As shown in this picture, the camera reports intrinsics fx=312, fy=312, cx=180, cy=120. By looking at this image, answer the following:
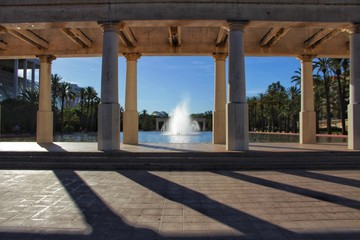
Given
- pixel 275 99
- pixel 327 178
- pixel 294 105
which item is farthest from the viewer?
pixel 275 99

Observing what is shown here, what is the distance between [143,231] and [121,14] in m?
10.6

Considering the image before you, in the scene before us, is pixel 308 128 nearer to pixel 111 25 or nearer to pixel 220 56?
pixel 220 56

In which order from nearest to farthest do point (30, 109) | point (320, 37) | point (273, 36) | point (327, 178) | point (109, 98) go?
point (327, 178) < point (109, 98) < point (273, 36) < point (320, 37) < point (30, 109)

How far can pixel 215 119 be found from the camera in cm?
1875

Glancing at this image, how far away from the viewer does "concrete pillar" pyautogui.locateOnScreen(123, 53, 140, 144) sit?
18609 mm

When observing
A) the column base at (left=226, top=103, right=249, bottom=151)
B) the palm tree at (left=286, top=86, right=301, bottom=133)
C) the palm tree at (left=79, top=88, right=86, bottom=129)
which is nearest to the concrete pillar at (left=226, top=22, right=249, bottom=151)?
the column base at (left=226, top=103, right=249, bottom=151)

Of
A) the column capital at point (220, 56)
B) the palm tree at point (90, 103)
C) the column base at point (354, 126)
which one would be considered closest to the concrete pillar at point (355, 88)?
the column base at point (354, 126)

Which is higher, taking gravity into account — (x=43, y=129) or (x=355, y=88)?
(x=355, y=88)

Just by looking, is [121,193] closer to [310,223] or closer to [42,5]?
[310,223]

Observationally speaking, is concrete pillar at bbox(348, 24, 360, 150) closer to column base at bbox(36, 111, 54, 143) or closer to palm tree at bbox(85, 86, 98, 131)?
column base at bbox(36, 111, 54, 143)

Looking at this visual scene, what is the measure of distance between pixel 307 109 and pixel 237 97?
7862mm

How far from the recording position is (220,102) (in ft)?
61.6

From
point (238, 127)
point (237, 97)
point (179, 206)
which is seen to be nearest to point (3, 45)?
point (237, 97)

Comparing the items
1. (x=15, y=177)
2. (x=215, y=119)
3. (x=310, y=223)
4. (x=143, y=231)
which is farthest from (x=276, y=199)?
(x=215, y=119)
